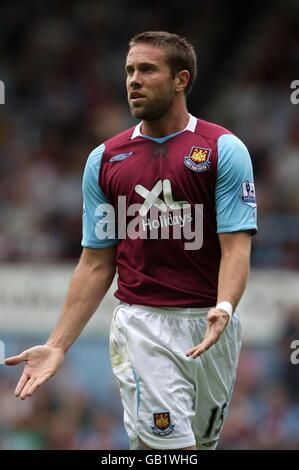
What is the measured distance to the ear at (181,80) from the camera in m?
6.03

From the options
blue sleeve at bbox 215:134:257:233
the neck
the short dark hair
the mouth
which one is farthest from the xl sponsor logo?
the short dark hair

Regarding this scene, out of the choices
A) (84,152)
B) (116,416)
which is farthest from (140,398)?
(84,152)

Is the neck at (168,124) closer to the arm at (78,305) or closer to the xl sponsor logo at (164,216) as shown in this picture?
the xl sponsor logo at (164,216)

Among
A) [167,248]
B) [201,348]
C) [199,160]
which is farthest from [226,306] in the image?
[199,160]

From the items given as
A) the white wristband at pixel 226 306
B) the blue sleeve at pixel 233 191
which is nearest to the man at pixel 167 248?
the blue sleeve at pixel 233 191

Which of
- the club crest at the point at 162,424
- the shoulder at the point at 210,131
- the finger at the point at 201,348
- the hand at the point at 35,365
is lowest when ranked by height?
the club crest at the point at 162,424

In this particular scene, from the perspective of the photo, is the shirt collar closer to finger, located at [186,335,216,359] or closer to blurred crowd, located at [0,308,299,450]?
finger, located at [186,335,216,359]

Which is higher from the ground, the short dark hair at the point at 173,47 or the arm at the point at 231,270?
the short dark hair at the point at 173,47

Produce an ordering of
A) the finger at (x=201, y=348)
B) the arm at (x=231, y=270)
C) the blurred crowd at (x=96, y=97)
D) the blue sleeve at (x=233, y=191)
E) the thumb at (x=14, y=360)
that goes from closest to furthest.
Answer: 1. the finger at (x=201, y=348)
2. the arm at (x=231, y=270)
3. the thumb at (x=14, y=360)
4. the blue sleeve at (x=233, y=191)
5. the blurred crowd at (x=96, y=97)

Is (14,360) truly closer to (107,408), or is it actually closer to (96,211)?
(96,211)

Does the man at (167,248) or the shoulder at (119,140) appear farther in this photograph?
the shoulder at (119,140)

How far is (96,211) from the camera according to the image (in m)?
6.27

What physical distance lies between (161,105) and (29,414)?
306 inches

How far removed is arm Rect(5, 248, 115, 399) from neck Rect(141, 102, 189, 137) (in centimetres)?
71
